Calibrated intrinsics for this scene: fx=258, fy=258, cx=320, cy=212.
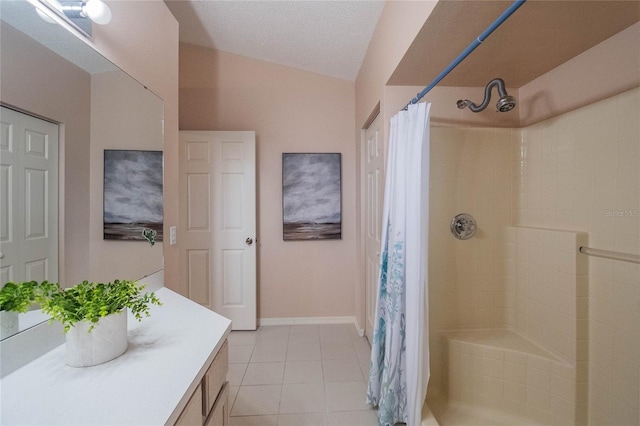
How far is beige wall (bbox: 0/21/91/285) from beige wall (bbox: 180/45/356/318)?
5.64 feet

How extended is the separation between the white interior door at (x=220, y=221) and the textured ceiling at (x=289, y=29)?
0.83m

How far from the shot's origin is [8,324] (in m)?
0.73

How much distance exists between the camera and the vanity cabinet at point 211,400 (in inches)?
28.5

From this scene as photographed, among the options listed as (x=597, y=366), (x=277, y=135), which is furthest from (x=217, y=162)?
(x=597, y=366)

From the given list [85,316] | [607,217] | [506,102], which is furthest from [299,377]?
[506,102]

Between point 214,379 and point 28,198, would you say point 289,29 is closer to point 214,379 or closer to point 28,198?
point 28,198

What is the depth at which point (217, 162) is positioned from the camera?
8.38ft

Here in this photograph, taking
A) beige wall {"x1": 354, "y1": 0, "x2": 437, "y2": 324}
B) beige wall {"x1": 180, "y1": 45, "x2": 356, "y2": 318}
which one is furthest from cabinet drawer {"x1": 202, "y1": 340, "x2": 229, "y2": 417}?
beige wall {"x1": 180, "y1": 45, "x2": 356, "y2": 318}

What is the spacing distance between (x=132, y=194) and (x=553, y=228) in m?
2.38

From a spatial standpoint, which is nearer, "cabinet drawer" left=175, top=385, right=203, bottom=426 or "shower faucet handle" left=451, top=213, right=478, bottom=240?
"cabinet drawer" left=175, top=385, right=203, bottom=426

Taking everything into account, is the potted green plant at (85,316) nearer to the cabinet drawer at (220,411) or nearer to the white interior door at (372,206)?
the cabinet drawer at (220,411)

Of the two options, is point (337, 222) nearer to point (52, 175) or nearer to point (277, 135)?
point (277, 135)

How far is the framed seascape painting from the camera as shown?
2.66 m

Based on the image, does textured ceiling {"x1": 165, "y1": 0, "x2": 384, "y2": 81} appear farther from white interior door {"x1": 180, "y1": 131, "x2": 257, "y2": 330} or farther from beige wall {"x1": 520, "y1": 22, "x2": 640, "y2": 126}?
beige wall {"x1": 520, "y1": 22, "x2": 640, "y2": 126}
